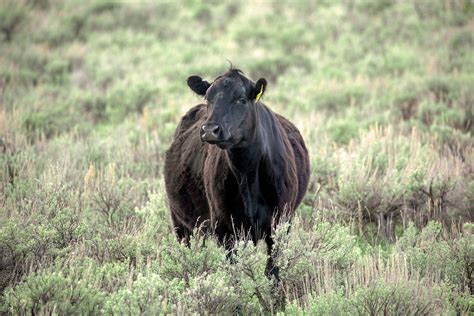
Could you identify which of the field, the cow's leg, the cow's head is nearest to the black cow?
the cow's head

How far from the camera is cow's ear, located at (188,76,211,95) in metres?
6.41

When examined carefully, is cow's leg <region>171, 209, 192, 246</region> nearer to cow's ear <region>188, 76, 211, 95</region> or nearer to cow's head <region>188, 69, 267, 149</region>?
cow's ear <region>188, 76, 211, 95</region>

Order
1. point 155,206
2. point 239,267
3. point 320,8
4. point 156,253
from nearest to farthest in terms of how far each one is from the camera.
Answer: point 239,267, point 156,253, point 155,206, point 320,8

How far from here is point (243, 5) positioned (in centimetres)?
2434

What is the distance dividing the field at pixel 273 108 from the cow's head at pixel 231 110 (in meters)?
0.97

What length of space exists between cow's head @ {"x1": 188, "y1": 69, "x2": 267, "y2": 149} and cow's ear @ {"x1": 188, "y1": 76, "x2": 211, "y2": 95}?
22 cm

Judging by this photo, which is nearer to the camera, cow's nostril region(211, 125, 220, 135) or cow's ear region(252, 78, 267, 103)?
cow's nostril region(211, 125, 220, 135)

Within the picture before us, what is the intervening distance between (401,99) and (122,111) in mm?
6443

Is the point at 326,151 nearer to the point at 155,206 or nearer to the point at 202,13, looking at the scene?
the point at 155,206

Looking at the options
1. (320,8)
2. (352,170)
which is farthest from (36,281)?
(320,8)

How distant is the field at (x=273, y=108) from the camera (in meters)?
5.50

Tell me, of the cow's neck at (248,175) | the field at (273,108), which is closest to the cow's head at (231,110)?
the cow's neck at (248,175)

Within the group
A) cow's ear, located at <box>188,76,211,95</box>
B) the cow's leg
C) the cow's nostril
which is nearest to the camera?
the cow's nostril

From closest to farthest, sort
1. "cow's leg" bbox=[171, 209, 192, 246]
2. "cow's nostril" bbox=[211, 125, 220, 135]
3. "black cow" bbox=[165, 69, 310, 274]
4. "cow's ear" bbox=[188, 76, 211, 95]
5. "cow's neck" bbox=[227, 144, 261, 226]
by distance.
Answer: "cow's nostril" bbox=[211, 125, 220, 135] < "black cow" bbox=[165, 69, 310, 274] < "cow's neck" bbox=[227, 144, 261, 226] < "cow's ear" bbox=[188, 76, 211, 95] < "cow's leg" bbox=[171, 209, 192, 246]
